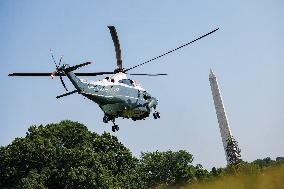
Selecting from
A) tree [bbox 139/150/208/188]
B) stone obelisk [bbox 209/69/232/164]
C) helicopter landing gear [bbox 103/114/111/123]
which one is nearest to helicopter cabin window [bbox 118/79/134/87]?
helicopter landing gear [bbox 103/114/111/123]

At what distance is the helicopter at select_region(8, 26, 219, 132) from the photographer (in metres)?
20.8

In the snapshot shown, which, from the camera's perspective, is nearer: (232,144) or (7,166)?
(7,166)

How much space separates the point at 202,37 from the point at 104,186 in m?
40.4

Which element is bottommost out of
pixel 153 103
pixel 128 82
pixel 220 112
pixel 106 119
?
pixel 106 119

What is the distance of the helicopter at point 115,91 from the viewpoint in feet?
68.3

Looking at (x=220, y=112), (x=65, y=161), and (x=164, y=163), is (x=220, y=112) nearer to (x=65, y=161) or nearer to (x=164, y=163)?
(x=164, y=163)

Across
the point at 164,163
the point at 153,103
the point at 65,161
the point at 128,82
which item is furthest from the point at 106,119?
the point at 164,163

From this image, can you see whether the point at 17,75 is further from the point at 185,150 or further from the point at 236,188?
the point at 185,150

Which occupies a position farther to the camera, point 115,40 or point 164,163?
point 164,163

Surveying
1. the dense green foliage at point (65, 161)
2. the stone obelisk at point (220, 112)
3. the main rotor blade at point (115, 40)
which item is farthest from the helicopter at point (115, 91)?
the stone obelisk at point (220, 112)

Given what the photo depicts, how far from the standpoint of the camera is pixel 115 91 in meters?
23.1

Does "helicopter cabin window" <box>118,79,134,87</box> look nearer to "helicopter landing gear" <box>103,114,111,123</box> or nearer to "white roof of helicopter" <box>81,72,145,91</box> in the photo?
"white roof of helicopter" <box>81,72,145,91</box>

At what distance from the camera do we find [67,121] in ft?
226

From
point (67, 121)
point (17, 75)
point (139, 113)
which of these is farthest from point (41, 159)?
point (17, 75)
